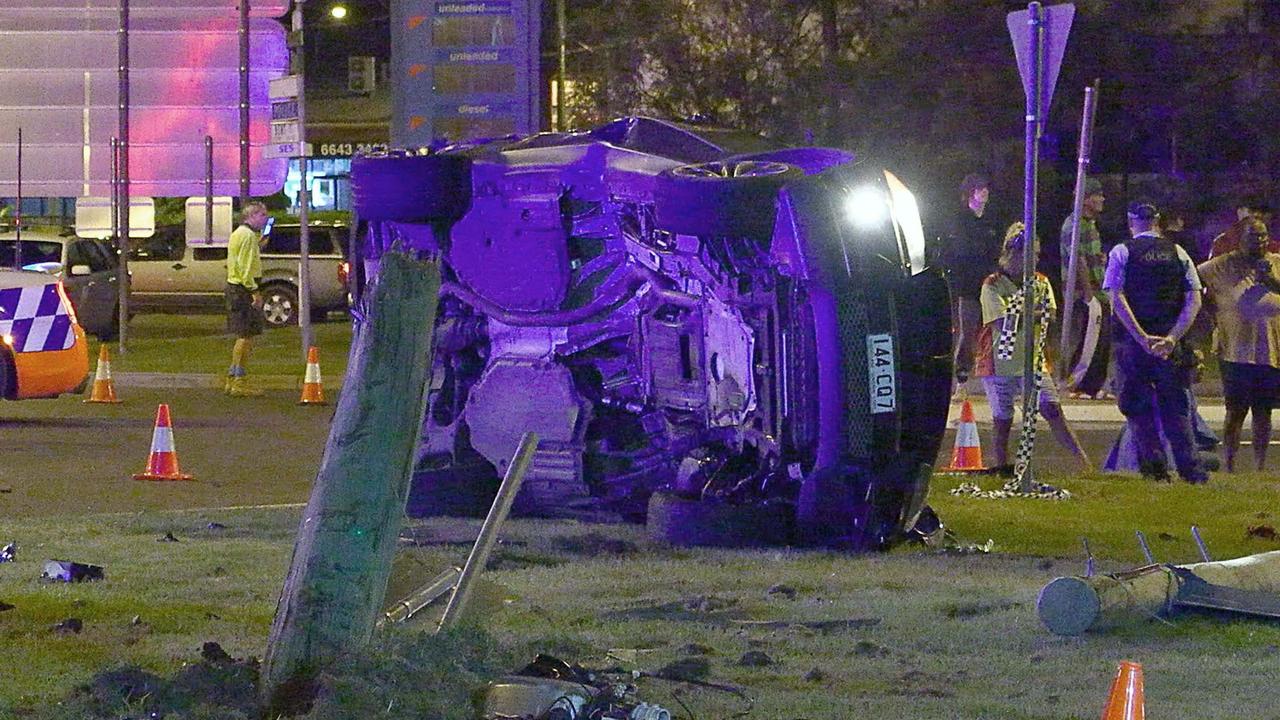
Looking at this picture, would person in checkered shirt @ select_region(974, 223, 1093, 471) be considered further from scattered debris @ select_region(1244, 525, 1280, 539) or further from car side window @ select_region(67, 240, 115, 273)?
car side window @ select_region(67, 240, 115, 273)

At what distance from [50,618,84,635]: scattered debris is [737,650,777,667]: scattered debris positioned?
2.16m

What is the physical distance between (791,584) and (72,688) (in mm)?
3076

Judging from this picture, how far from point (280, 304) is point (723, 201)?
25.3 m

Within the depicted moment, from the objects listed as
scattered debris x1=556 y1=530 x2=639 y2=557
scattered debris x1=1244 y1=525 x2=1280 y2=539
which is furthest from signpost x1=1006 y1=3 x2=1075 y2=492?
scattered debris x1=556 y1=530 x2=639 y2=557

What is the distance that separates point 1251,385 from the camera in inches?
516

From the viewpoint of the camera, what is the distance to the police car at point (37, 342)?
51.3ft

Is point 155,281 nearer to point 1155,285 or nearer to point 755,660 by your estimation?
point 1155,285

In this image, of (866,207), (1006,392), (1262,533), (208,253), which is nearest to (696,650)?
(866,207)

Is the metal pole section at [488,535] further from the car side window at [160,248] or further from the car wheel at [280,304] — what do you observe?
the car side window at [160,248]

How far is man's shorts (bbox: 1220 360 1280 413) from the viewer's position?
1305 cm

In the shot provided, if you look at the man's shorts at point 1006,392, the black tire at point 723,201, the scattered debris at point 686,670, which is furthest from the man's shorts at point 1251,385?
the scattered debris at point 686,670

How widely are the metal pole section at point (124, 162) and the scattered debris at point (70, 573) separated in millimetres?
16246

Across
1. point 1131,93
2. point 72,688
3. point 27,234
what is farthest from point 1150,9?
point 72,688

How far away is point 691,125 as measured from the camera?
33.5ft
